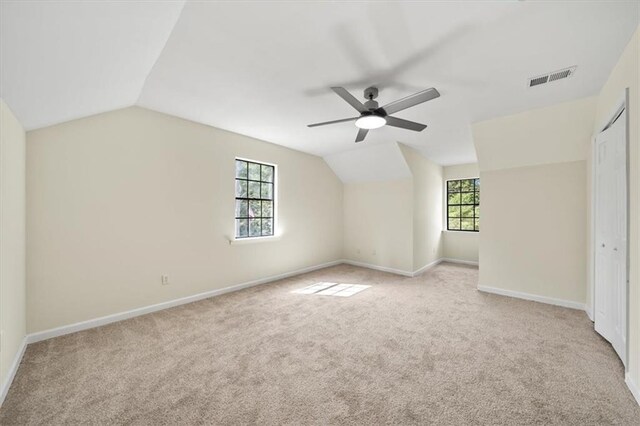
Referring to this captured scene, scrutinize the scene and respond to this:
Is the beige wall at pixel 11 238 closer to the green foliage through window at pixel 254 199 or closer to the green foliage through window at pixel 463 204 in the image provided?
the green foliage through window at pixel 254 199

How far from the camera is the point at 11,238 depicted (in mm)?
2098

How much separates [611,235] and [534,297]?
1.63 m

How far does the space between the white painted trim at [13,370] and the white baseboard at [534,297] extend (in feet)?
18.0

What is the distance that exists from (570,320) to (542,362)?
1.39m

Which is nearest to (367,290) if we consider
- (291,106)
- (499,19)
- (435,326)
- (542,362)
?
(435,326)

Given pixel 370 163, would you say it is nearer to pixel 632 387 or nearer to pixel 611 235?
pixel 611 235

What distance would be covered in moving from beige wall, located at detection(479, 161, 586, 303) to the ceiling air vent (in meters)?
1.69

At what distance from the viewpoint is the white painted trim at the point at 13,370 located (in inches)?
70.6

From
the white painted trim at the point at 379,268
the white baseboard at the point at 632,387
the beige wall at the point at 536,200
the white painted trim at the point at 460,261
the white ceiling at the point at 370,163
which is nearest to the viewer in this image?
the white baseboard at the point at 632,387

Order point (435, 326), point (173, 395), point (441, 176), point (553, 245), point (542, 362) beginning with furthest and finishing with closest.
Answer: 1. point (441, 176)
2. point (553, 245)
3. point (435, 326)
4. point (542, 362)
5. point (173, 395)

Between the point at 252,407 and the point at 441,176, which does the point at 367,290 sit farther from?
the point at 441,176

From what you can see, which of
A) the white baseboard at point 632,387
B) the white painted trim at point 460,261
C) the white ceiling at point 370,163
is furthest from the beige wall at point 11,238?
the white painted trim at point 460,261

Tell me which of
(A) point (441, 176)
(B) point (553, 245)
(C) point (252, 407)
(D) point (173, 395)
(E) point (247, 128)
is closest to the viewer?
(C) point (252, 407)

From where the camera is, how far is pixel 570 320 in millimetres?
3072
